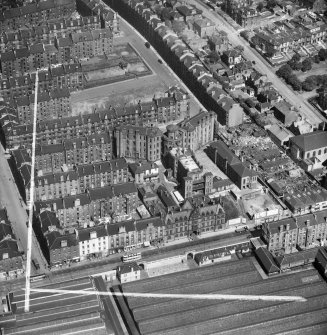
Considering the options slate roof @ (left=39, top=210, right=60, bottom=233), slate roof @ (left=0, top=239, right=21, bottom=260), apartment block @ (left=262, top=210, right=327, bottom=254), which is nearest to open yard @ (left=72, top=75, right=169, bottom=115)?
slate roof @ (left=39, top=210, right=60, bottom=233)

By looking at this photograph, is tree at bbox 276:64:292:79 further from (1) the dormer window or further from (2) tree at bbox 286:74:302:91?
(1) the dormer window

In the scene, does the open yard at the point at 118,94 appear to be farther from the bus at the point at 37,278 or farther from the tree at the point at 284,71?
the bus at the point at 37,278

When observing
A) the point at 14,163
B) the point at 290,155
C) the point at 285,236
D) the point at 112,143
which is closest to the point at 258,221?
the point at 285,236

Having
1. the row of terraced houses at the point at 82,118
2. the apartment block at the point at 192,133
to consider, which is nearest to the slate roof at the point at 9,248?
the row of terraced houses at the point at 82,118

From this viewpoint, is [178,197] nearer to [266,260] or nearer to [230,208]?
[230,208]

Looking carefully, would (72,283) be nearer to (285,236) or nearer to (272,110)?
(285,236)

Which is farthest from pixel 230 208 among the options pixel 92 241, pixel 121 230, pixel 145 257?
pixel 92 241
